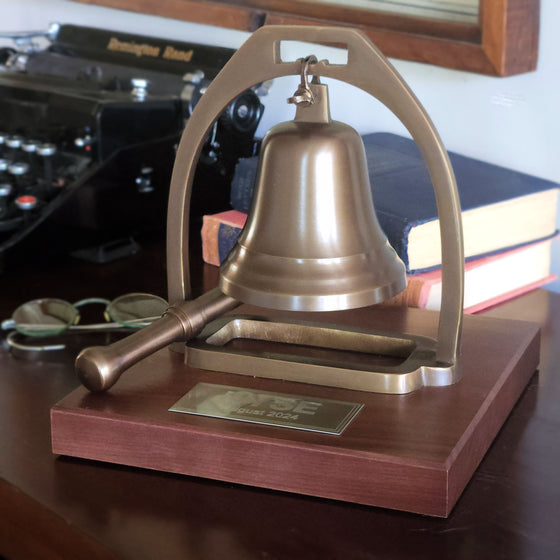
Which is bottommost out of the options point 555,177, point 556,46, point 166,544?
point 166,544

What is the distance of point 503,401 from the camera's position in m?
0.79

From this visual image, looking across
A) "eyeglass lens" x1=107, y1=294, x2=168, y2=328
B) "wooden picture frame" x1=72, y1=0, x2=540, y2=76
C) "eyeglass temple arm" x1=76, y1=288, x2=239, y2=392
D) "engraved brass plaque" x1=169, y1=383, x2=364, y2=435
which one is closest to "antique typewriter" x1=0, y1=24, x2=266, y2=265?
"wooden picture frame" x1=72, y1=0, x2=540, y2=76

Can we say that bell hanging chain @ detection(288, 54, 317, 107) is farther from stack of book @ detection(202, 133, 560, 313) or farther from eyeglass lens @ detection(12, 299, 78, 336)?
eyeglass lens @ detection(12, 299, 78, 336)

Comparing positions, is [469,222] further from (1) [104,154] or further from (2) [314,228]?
(1) [104,154]

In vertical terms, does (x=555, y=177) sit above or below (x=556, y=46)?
below

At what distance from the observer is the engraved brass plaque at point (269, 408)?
71 cm

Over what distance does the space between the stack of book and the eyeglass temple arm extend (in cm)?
23

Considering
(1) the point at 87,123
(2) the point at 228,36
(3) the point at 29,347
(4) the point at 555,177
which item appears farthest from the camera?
(2) the point at 228,36

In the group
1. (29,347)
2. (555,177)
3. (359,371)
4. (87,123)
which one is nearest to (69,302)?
(29,347)

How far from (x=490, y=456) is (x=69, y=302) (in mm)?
601

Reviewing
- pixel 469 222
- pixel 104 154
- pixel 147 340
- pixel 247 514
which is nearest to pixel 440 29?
pixel 469 222

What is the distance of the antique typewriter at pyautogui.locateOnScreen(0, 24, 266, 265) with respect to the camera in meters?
1.24

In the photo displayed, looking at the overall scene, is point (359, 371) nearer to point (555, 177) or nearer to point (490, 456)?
point (490, 456)

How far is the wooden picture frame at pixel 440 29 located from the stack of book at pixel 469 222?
0.42ft
